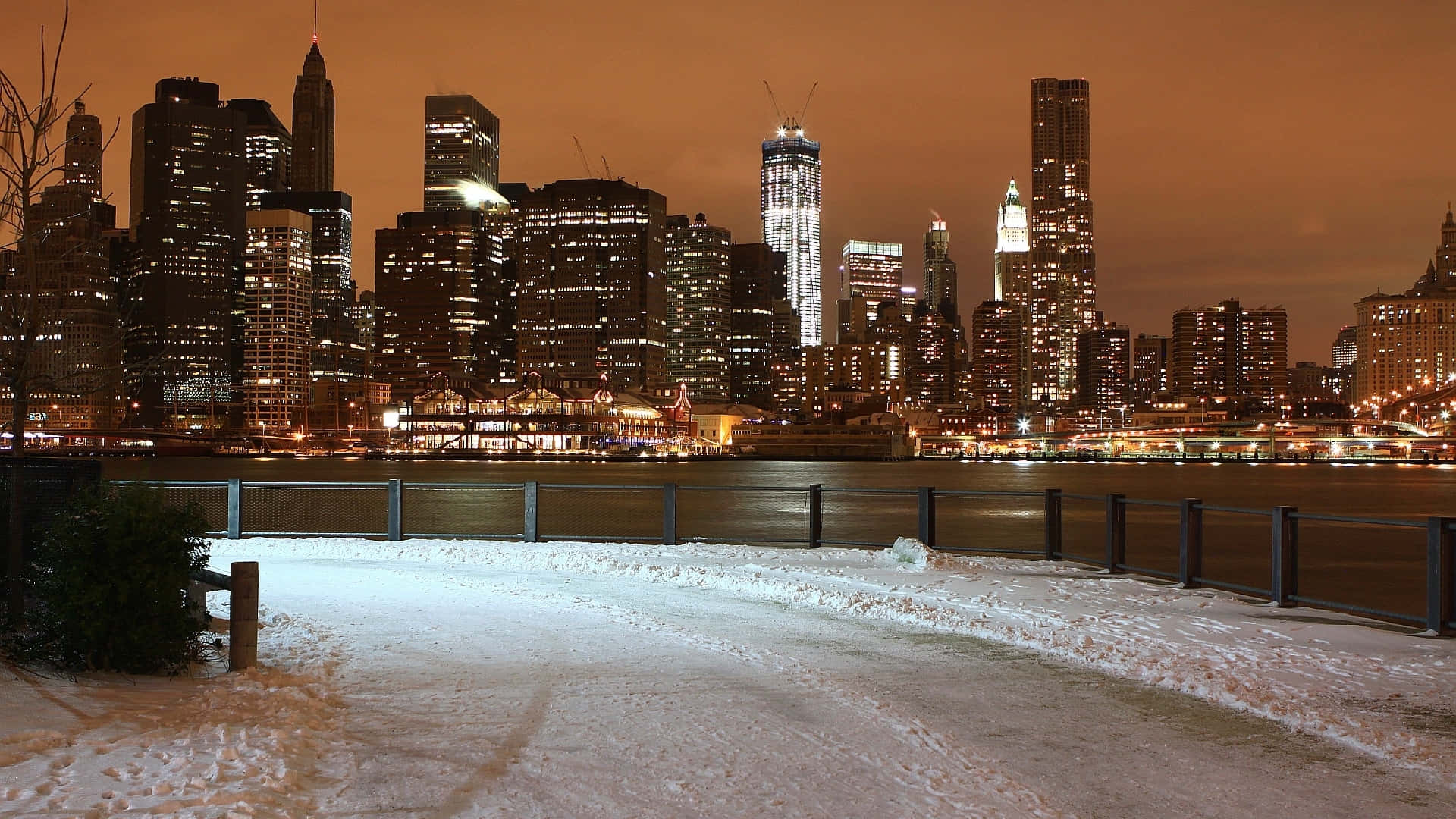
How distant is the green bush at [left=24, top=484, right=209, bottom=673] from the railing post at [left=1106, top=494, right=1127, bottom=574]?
41.4ft

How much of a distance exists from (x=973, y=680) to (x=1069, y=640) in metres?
2.07

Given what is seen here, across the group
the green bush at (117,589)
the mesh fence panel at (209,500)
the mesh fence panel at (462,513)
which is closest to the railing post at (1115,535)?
the green bush at (117,589)

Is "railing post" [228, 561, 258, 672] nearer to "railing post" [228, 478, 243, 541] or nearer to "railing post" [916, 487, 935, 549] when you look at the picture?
"railing post" [916, 487, 935, 549]

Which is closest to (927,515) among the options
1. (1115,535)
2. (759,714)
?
(1115,535)

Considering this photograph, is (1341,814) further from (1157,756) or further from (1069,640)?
(1069,640)

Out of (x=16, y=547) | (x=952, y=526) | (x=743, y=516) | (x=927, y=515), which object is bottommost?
(x=743, y=516)

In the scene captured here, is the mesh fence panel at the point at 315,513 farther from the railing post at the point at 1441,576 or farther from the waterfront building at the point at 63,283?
the railing post at the point at 1441,576

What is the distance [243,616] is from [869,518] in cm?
4574

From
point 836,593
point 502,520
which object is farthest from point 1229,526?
point 836,593

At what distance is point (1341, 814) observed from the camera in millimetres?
6160

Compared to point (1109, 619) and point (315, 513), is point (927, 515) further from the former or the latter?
point (315, 513)

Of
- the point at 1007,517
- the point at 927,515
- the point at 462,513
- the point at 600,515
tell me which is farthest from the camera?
the point at 1007,517

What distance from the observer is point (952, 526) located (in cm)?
4575

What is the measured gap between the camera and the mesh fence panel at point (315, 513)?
3750 centimetres
